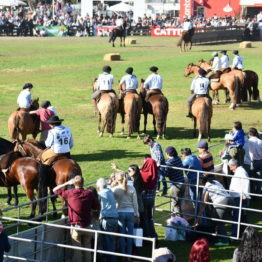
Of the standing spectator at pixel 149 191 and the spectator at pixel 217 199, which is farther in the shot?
the spectator at pixel 217 199

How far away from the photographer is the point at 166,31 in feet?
228

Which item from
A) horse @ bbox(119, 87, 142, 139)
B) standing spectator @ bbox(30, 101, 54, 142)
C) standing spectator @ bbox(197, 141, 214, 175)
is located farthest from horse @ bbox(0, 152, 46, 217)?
horse @ bbox(119, 87, 142, 139)

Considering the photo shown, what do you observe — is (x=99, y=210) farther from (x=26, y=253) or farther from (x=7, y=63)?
(x=7, y=63)

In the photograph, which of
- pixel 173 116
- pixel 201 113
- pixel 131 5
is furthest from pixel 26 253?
pixel 131 5

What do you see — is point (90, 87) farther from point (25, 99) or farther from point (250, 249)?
point (250, 249)

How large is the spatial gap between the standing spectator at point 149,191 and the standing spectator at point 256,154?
13.8 feet

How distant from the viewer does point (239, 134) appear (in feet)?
60.8

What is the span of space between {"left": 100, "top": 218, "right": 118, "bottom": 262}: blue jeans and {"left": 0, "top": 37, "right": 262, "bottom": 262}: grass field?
1424 mm

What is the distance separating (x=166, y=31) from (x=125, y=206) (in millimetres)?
56500

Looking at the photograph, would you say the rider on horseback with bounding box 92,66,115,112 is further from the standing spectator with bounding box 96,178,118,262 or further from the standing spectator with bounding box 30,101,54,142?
the standing spectator with bounding box 96,178,118,262

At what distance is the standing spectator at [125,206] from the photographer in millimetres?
13836

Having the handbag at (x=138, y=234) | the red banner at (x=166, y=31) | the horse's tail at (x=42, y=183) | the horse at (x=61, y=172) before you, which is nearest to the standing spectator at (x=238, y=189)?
the handbag at (x=138, y=234)

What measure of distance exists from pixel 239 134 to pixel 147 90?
27.6ft

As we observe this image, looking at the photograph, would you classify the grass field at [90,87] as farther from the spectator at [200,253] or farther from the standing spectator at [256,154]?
the spectator at [200,253]
